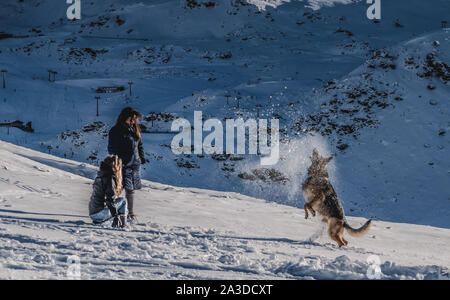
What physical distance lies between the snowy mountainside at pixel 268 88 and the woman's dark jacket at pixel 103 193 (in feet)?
31.1

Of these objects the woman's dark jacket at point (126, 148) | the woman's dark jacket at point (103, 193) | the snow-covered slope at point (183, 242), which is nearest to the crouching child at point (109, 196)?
the woman's dark jacket at point (103, 193)

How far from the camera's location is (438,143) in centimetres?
1819

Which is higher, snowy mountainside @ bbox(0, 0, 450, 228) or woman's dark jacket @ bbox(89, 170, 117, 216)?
snowy mountainside @ bbox(0, 0, 450, 228)

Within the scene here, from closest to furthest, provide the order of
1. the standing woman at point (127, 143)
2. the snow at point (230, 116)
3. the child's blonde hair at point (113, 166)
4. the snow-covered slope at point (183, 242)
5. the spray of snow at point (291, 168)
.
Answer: the snow-covered slope at point (183, 242), the snow at point (230, 116), the child's blonde hair at point (113, 166), the standing woman at point (127, 143), the spray of snow at point (291, 168)

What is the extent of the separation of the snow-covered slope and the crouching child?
218mm

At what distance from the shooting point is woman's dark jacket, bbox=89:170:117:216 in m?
6.73

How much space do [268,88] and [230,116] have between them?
197 inches

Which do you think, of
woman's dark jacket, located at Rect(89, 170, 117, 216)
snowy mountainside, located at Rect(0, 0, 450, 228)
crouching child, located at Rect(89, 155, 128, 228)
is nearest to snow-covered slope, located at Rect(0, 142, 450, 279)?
crouching child, located at Rect(89, 155, 128, 228)

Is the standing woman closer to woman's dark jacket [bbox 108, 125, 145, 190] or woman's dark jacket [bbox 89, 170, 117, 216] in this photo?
woman's dark jacket [bbox 108, 125, 145, 190]

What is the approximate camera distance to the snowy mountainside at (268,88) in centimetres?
1691

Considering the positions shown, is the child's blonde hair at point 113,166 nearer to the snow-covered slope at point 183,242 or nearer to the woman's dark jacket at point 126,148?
the woman's dark jacket at point 126,148

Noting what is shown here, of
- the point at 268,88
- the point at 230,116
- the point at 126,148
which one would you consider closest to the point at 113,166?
the point at 126,148
